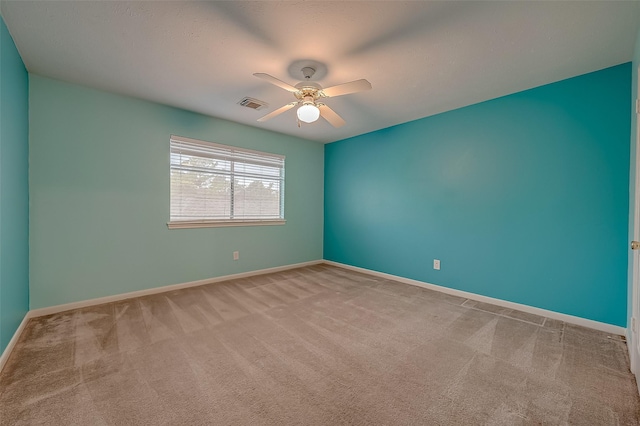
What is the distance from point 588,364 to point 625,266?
1.07 metres

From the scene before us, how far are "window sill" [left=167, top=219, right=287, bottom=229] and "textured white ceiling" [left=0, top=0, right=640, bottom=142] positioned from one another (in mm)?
1601

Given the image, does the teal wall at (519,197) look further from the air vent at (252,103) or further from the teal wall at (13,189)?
the teal wall at (13,189)

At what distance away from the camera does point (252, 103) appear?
10.2ft

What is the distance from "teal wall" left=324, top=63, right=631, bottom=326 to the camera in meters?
2.36

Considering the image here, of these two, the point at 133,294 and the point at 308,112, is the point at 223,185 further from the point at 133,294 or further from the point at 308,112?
the point at 308,112

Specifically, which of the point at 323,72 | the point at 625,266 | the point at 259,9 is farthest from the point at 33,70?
the point at 625,266

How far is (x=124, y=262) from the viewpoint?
3.07 meters

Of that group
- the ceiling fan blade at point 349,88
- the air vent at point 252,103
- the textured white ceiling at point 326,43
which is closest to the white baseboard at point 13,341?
the textured white ceiling at point 326,43

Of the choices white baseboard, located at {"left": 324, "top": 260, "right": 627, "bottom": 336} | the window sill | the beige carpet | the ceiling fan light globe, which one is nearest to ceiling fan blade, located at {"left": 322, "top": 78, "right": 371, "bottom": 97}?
the ceiling fan light globe

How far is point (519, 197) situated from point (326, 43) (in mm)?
Result: 2573

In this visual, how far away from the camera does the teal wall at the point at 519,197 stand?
92.7 inches

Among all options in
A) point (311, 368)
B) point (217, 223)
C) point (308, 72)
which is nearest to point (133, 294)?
point (217, 223)

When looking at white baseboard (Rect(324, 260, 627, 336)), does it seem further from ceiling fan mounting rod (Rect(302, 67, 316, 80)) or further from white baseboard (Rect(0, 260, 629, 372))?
ceiling fan mounting rod (Rect(302, 67, 316, 80))

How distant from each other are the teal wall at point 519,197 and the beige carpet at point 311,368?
43cm
